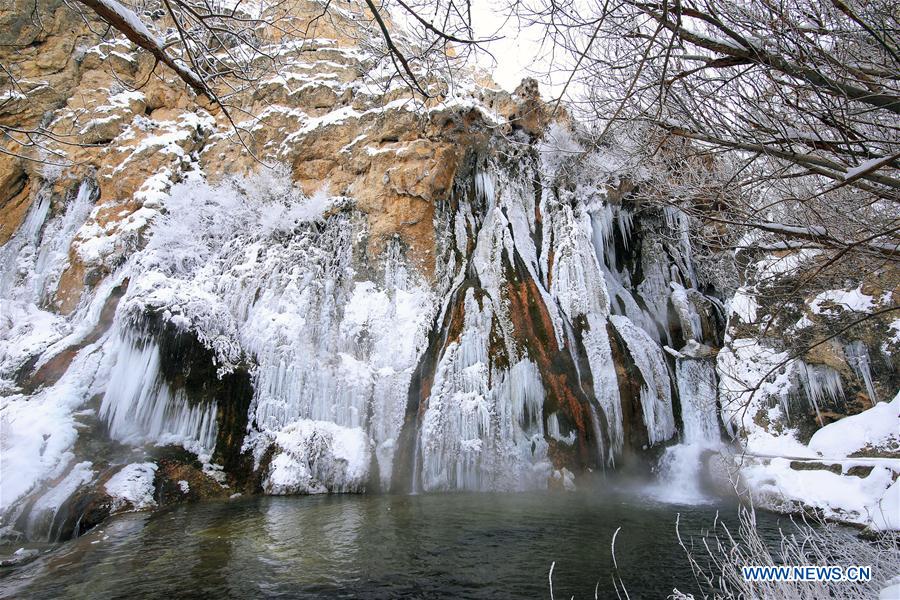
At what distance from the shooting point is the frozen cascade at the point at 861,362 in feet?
27.9

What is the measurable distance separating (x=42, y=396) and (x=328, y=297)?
238 inches

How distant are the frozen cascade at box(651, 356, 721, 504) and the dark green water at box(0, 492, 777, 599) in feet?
4.94

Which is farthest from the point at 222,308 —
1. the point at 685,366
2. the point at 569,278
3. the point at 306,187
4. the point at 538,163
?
the point at 685,366

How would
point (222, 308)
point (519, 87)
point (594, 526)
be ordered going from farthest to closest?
1. point (519, 87)
2. point (222, 308)
3. point (594, 526)

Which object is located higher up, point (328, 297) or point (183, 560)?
point (328, 297)

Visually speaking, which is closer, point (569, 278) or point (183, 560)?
point (183, 560)

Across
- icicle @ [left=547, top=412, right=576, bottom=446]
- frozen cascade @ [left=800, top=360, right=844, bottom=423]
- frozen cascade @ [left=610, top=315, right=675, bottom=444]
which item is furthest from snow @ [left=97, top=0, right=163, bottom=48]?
frozen cascade @ [left=610, top=315, right=675, bottom=444]

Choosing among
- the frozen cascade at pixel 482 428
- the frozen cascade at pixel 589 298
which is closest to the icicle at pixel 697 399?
the frozen cascade at pixel 589 298

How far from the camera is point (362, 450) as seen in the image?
33.4 feet

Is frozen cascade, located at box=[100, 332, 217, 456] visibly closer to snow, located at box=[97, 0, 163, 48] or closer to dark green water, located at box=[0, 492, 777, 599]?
dark green water, located at box=[0, 492, 777, 599]

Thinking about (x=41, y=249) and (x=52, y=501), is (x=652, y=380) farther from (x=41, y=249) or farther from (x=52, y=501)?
(x=41, y=249)

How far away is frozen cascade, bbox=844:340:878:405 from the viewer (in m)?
8.52

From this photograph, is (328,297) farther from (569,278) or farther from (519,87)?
(519,87)

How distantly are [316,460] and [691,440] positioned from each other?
8.60 meters
